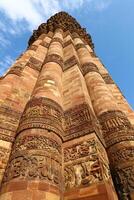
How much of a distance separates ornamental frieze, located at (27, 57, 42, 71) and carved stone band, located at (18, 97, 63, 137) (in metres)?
3.67

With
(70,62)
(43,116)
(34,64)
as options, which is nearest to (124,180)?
(43,116)

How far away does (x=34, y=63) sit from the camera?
8.73 metres

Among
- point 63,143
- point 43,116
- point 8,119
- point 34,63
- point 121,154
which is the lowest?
point 121,154

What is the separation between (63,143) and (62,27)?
→ 475 inches

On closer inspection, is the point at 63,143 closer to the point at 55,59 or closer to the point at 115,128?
the point at 115,128

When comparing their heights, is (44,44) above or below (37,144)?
above

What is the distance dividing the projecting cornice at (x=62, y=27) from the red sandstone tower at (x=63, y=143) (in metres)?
8.90

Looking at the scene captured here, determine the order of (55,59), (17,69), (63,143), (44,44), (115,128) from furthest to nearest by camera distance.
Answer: (44,44), (55,59), (17,69), (115,128), (63,143)

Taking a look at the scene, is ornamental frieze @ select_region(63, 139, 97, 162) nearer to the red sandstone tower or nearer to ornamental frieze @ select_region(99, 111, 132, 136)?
the red sandstone tower

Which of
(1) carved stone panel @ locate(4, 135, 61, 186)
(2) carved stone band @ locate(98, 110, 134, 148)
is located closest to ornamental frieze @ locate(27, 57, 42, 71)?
(2) carved stone band @ locate(98, 110, 134, 148)

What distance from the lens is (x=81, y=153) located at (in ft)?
12.6

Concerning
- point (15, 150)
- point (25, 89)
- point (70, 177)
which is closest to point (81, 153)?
point (70, 177)

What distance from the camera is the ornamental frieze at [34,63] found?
839 cm

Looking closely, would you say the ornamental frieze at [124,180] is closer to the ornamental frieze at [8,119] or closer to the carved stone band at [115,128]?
the carved stone band at [115,128]
